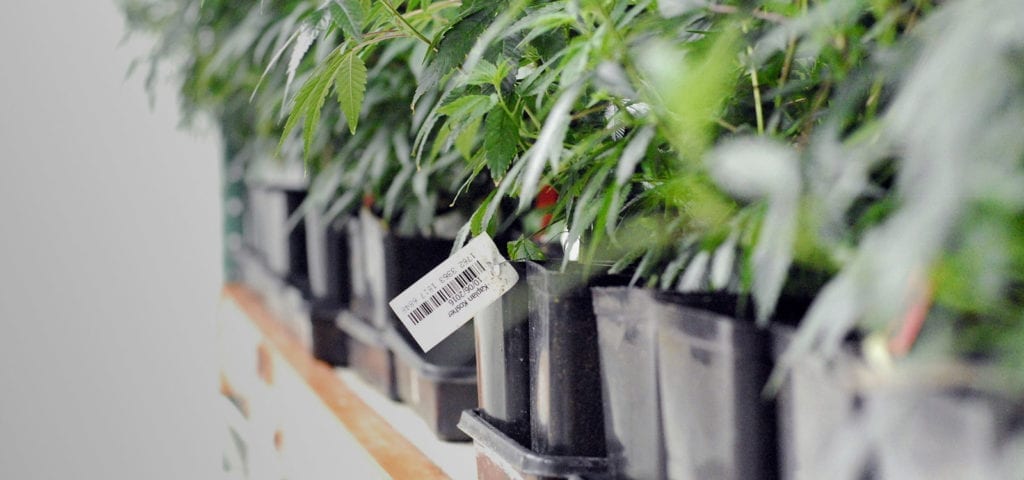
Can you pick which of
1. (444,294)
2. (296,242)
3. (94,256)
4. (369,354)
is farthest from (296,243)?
(444,294)

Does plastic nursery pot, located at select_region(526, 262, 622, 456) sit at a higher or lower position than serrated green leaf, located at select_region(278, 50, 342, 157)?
lower

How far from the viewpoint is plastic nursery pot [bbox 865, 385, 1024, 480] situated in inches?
12.5

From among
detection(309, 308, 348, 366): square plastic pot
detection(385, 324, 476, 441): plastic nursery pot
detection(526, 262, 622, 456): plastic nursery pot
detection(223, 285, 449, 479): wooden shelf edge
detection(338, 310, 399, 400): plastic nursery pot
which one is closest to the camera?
detection(526, 262, 622, 456): plastic nursery pot

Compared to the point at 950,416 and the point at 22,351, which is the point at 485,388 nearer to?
the point at 950,416

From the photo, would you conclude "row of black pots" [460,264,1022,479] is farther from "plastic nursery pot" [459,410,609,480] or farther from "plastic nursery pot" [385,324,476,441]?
"plastic nursery pot" [385,324,476,441]

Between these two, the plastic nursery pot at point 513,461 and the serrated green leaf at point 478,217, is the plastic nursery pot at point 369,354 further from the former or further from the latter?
the serrated green leaf at point 478,217

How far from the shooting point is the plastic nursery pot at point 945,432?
32cm

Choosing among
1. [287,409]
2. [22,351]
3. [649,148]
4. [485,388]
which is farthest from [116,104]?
[649,148]

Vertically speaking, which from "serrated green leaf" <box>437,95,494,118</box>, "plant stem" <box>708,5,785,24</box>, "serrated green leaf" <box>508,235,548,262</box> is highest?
"plant stem" <box>708,5,785,24</box>

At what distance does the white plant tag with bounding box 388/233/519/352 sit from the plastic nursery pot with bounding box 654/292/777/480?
21 centimetres

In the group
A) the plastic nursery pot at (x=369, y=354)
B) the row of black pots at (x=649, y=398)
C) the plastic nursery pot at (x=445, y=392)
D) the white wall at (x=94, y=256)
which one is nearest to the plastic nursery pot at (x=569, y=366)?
the row of black pots at (x=649, y=398)

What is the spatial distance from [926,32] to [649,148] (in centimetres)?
21

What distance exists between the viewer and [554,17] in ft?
1.55

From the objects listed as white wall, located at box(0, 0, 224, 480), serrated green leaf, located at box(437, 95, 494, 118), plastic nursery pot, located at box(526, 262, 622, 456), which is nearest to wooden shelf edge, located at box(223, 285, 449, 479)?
plastic nursery pot, located at box(526, 262, 622, 456)
